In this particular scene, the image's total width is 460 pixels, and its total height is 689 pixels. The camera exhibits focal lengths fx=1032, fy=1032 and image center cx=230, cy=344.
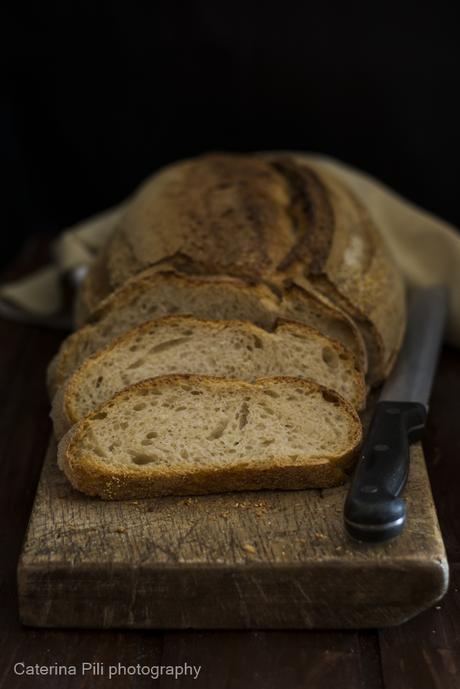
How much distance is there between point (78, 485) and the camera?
2273mm

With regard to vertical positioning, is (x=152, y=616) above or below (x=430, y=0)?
below

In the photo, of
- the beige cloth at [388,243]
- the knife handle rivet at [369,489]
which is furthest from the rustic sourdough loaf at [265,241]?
the knife handle rivet at [369,489]

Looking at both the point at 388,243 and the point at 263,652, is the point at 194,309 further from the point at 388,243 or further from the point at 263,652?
the point at 388,243

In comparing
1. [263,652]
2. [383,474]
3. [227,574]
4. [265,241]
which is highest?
[265,241]

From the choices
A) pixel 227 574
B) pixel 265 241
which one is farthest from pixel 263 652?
pixel 265 241

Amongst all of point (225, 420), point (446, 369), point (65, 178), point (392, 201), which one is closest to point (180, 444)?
point (225, 420)

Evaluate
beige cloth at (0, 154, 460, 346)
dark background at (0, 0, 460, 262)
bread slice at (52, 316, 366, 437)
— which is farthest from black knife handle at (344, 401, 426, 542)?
dark background at (0, 0, 460, 262)

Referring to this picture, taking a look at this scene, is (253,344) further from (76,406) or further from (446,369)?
(446,369)

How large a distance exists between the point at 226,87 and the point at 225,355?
75.4 inches

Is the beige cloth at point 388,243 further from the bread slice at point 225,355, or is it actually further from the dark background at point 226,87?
the bread slice at point 225,355

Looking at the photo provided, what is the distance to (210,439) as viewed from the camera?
7.60ft

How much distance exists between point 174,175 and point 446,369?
A: 3.43ft

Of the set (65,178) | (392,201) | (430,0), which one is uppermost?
(430,0)

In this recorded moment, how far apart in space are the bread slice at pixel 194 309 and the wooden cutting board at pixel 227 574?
0.58 meters
